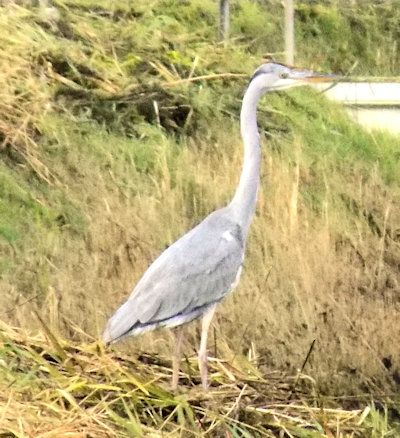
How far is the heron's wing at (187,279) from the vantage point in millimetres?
3686

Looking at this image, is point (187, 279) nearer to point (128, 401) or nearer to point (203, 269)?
point (203, 269)

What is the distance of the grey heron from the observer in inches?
145

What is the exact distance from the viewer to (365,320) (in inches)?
179

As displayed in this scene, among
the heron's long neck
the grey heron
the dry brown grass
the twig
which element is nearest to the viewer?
the dry brown grass

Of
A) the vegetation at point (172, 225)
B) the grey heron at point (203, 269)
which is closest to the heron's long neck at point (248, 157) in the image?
the grey heron at point (203, 269)

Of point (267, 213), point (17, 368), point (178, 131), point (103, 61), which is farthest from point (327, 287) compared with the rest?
point (103, 61)

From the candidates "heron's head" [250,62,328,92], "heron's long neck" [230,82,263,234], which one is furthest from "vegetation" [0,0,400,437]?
"heron's head" [250,62,328,92]

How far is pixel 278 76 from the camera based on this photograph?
4039 mm

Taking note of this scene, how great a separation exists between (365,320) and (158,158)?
198cm

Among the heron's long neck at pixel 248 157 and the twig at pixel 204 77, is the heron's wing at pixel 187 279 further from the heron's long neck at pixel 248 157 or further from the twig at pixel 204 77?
the twig at pixel 204 77

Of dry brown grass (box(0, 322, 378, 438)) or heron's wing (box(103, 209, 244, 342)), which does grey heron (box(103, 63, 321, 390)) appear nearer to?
heron's wing (box(103, 209, 244, 342))

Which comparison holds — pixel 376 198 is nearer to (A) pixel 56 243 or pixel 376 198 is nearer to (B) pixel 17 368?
(A) pixel 56 243

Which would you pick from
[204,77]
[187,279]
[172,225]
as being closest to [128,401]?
[187,279]

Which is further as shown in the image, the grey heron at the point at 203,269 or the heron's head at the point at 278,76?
the heron's head at the point at 278,76
